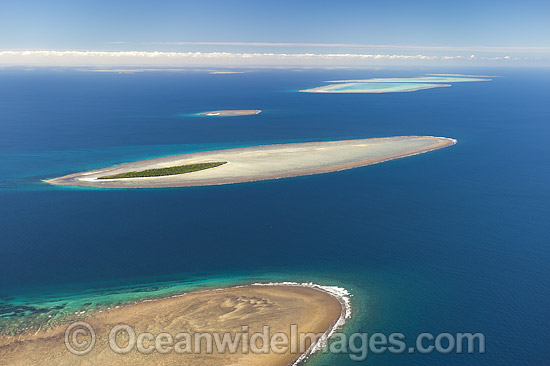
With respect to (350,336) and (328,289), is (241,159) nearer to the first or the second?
(328,289)

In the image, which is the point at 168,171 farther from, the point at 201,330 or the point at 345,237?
the point at 201,330

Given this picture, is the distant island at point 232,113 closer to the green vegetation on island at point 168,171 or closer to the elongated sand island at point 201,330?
the green vegetation on island at point 168,171

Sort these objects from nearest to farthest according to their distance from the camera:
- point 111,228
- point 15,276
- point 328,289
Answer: point 328,289 < point 15,276 < point 111,228

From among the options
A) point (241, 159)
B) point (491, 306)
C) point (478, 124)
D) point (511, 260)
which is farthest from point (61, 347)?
point (478, 124)

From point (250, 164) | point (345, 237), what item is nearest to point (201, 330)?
point (345, 237)

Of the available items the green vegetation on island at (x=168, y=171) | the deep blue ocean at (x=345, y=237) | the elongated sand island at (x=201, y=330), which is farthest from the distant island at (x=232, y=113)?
the elongated sand island at (x=201, y=330)

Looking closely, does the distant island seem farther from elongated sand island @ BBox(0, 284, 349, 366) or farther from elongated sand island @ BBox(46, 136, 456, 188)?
elongated sand island @ BBox(0, 284, 349, 366)
